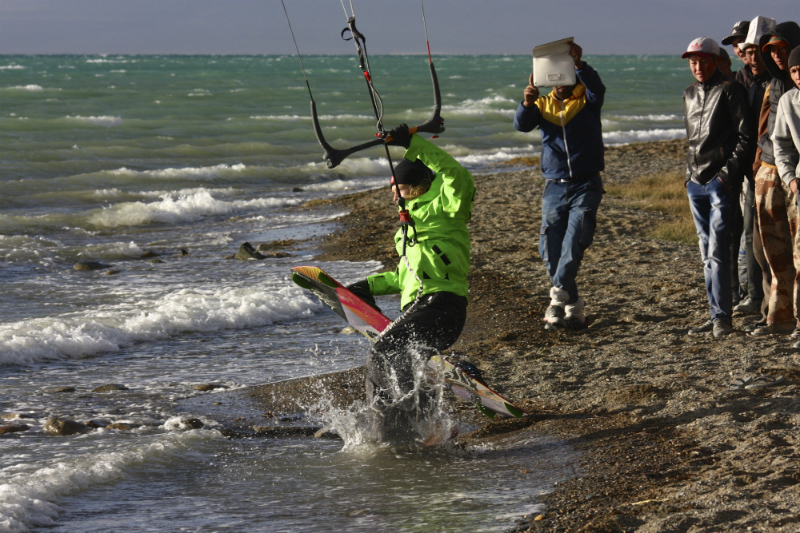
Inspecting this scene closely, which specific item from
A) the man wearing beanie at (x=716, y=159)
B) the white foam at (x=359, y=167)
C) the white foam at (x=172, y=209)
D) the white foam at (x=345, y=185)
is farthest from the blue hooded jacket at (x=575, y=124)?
the white foam at (x=359, y=167)

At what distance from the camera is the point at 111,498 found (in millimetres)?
4742

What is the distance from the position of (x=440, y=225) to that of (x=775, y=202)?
3.04 m

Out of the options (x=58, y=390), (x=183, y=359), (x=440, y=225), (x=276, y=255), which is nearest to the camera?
(x=440, y=225)

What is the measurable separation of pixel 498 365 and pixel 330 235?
7.67 metres

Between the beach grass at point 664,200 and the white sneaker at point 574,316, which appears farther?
the beach grass at point 664,200

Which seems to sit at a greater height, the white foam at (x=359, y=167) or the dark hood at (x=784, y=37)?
the dark hood at (x=784, y=37)

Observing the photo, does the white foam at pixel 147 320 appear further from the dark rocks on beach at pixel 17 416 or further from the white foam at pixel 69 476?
the white foam at pixel 69 476

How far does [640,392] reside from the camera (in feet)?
19.3

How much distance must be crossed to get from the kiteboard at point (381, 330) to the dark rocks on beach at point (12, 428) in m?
2.22

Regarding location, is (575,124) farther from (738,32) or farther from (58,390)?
(58,390)

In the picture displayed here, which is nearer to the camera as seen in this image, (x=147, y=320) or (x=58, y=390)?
(x=58, y=390)

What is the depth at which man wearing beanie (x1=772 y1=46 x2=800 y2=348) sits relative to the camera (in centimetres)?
613

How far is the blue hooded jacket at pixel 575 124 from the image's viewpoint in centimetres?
731

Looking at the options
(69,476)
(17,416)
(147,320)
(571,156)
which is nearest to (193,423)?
(69,476)
